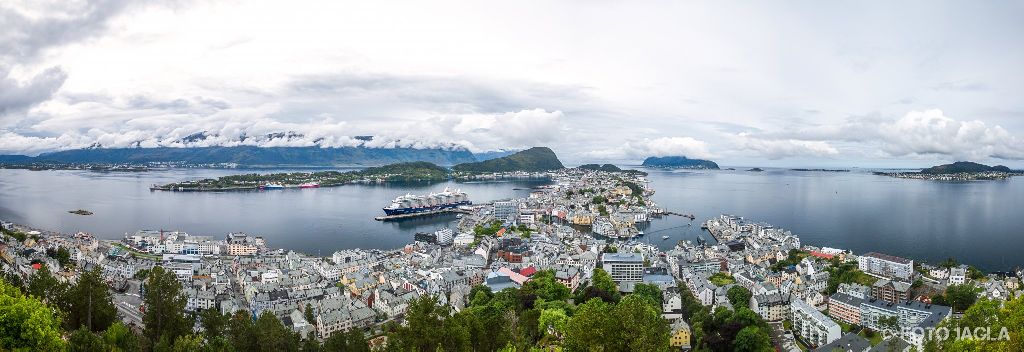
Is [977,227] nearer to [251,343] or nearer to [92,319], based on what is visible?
[251,343]

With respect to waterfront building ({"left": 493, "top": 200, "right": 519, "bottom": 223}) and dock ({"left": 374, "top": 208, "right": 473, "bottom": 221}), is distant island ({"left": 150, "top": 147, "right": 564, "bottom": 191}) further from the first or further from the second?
waterfront building ({"left": 493, "top": 200, "right": 519, "bottom": 223})

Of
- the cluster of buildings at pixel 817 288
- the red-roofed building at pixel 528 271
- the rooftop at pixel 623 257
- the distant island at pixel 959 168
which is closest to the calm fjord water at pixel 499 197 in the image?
the cluster of buildings at pixel 817 288

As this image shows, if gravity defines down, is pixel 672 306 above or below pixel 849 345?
below

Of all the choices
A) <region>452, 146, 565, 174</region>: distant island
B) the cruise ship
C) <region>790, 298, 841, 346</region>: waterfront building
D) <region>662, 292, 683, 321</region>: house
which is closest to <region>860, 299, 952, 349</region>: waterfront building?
<region>790, 298, 841, 346</region>: waterfront building

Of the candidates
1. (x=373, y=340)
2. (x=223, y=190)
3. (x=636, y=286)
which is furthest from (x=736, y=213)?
(x=223, y=190)

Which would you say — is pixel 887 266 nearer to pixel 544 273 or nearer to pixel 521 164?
pixel 544 273

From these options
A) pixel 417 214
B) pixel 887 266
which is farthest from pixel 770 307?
pixel 417 214

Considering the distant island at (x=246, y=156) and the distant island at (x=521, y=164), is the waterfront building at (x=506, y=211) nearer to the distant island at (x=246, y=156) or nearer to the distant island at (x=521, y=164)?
the distant island at (x=521, y=164)
